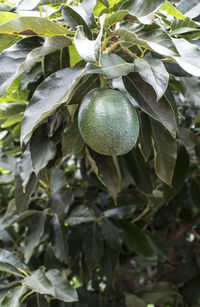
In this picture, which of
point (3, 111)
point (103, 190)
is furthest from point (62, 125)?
point (103, 190)

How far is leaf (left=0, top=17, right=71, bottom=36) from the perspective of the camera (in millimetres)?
615

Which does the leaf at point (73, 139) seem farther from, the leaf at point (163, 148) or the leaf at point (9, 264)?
the leaf at point (9, 264)

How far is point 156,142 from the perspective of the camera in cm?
75

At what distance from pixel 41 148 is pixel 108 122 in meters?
0.28

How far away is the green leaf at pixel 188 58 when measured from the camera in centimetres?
57

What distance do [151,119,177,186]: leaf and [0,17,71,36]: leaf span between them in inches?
10.2

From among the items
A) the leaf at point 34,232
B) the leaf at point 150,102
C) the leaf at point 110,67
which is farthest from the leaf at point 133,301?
the leaf at point 110,67

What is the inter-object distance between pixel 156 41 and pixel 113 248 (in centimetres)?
76

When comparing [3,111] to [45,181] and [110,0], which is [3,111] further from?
[110,0]

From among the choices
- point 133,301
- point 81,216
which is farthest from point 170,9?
point 133,301

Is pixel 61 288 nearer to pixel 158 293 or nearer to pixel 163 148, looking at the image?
pixel 163 148

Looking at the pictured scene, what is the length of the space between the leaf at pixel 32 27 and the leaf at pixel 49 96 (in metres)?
0.07

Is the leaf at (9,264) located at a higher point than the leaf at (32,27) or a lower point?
lower

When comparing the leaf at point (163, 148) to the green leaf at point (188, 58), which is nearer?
the green leaf at point (188, 58)
